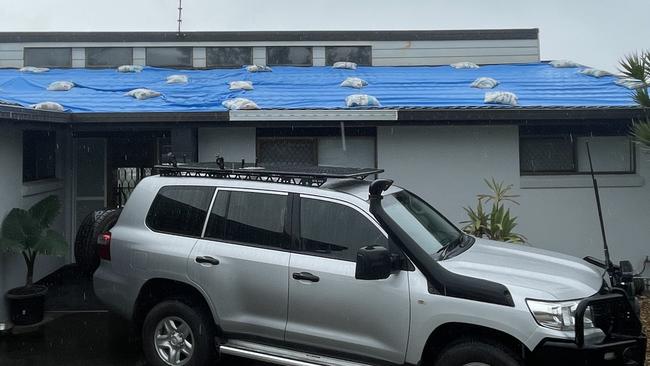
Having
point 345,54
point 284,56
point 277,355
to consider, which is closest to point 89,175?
point 284,56

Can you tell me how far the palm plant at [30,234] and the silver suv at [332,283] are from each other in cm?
188

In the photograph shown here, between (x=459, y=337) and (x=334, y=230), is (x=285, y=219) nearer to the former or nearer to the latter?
(x=334, y=230)

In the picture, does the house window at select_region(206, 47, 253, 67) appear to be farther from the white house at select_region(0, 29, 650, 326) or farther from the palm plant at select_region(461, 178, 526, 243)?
the palm plant at select_region(461, 178, 526, 243)

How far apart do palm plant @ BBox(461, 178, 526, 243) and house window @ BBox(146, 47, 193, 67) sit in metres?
7.68

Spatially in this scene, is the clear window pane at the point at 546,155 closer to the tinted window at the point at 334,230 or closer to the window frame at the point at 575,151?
the window frame at the point at 575,151

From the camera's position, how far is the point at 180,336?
4.93 metres

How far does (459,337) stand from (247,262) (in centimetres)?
182

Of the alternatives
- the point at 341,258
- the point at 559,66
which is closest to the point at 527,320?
the point at 341,258

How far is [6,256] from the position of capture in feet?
22.6

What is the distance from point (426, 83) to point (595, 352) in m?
7.18

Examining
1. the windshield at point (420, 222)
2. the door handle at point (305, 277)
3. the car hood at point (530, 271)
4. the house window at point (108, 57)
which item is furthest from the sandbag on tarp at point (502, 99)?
the house window at point (108, 57)

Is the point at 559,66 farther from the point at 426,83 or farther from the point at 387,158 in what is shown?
the point at 387,158

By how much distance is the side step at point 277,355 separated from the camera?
170 inches

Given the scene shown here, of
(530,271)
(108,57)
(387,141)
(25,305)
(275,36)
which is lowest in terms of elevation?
(25,305)
